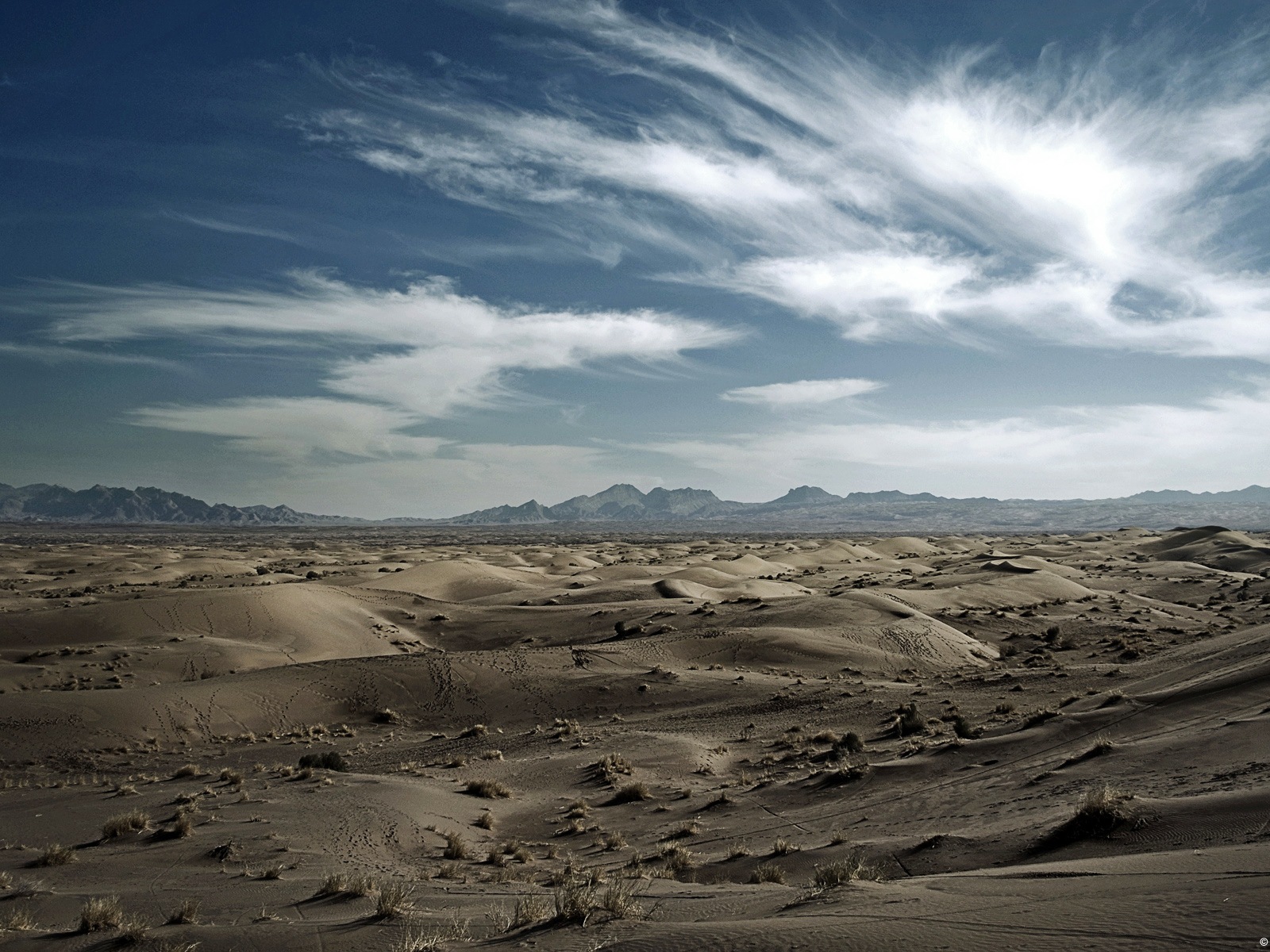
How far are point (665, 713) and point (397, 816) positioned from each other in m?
13.3

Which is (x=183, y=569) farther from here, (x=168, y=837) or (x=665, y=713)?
(x=168, y=837)

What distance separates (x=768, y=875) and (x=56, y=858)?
10.6 meters

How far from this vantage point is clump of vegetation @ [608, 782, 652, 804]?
55.8ft

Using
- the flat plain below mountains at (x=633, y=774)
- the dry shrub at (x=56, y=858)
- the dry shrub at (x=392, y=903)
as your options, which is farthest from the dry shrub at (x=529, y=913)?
the dry shrub at (x=56, y=858)

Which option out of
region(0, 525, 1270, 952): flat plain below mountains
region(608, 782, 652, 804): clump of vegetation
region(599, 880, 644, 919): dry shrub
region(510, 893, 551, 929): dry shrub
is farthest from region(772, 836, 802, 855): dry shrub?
region(608, 782, 652, 804): clump of vegetation

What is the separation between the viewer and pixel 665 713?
88.8 feet

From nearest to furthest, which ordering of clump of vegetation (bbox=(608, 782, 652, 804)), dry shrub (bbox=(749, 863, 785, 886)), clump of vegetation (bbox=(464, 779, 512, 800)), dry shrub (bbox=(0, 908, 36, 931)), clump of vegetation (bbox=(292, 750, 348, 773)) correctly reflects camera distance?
dry shrub (bbox=(0, 908, 36, 931)), dry shrub (bbox=(749, 863, 785, 886)), clump of vegetation (bbox=(608, 782, 652, 804)), clump of vegetation (bbox=(464, 779, 512, 800)), clump of vegetation (bbox=(292, 750, 348, 773))

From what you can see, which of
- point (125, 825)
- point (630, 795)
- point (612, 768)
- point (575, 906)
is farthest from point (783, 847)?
point (125, 825)

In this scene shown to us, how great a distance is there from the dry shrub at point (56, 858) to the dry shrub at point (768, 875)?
406 inches

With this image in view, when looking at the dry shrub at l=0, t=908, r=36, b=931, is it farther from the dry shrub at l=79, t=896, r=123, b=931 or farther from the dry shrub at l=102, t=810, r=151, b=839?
the dry shrub at l=102, t=810, r=151, b=839

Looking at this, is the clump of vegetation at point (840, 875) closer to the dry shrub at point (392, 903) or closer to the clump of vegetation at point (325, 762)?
the dry shrub at point (392, 903)

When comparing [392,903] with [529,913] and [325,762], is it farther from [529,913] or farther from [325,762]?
[325,762]

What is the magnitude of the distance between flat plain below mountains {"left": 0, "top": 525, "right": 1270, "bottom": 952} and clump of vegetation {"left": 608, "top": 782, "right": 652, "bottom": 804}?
2.8 inches

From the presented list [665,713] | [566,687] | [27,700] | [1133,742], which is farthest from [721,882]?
[27,700]
